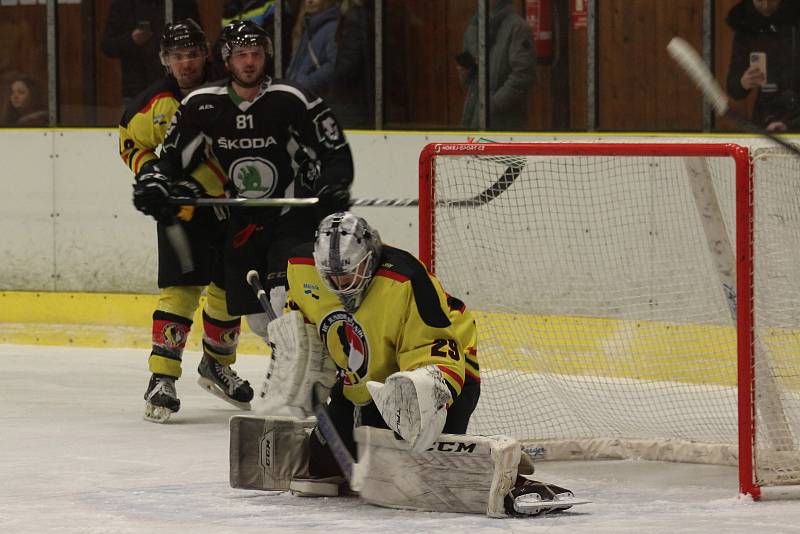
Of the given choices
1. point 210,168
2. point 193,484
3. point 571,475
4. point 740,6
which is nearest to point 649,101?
point 740,6

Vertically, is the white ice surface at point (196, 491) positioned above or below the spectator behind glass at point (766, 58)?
below

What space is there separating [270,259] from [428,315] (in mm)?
Result: 1554

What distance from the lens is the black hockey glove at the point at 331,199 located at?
210 inches

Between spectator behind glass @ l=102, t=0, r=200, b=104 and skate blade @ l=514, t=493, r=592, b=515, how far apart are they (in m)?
4.91

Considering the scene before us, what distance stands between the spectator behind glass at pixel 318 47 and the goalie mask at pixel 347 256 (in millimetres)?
3947


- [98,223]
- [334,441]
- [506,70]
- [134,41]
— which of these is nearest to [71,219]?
[98,223]

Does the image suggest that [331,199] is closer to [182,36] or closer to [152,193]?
[152,193]

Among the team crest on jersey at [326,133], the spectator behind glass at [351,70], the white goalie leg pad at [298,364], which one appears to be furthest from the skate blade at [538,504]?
the spectator behind glass at [351,70]

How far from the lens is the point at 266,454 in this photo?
4.25 m

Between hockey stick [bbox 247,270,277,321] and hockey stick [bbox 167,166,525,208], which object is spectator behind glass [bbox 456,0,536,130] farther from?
hockey stick [bbox 247,270,277,321]

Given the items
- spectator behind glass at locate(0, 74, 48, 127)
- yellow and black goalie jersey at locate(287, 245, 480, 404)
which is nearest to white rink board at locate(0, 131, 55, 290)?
Result: spectator behind glass at locate(0, 74, 48, 127)

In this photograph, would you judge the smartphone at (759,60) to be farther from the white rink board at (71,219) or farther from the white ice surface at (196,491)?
the white rink board at (71,219)

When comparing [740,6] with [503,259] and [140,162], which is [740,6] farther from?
[140,162]

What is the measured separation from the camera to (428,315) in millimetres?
3947
